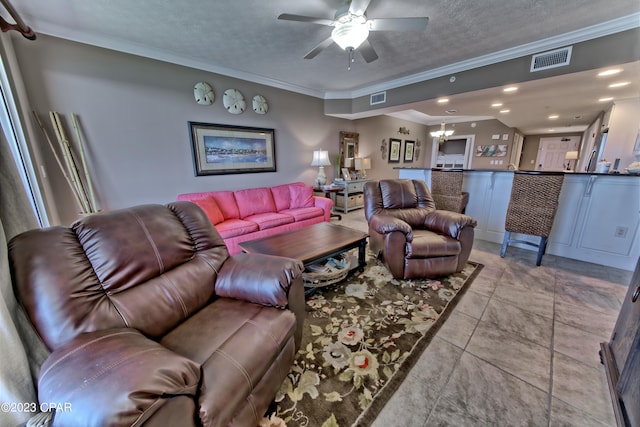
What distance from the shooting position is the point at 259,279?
1.29 metres

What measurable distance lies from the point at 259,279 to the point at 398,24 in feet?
7.19

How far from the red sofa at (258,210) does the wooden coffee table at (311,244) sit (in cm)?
73

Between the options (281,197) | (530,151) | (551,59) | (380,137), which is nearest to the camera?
(551,59)

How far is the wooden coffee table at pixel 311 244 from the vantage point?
202cm

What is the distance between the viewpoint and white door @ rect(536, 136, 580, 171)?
744 cm

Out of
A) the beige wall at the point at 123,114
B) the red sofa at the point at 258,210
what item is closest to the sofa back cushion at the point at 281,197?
the red sofa at the point at 258,210

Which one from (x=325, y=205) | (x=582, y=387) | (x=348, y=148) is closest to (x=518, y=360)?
(x=582, y=387)

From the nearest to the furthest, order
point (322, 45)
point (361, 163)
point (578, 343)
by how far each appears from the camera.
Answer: point (578, 343) < point (322, 45) < point (361, 163)

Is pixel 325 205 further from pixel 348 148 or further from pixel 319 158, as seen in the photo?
pixel 348 148

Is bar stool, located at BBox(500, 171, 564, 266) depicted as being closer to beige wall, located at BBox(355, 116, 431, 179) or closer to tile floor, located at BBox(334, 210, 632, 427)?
tile floor, located at BBox(334, 210, 632, 427)

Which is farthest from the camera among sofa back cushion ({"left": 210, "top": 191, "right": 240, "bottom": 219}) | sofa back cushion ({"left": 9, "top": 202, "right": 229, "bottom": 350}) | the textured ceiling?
sofa back cushion ({"left": 210, "top": 191, "right": 240, "bottom": 219})

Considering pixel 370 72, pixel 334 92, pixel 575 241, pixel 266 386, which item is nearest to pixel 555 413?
pixel 266 386

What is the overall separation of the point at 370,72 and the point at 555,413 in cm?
403

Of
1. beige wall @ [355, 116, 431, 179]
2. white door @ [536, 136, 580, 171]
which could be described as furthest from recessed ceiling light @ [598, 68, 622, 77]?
white door @ [536, 136, 580, 171]
